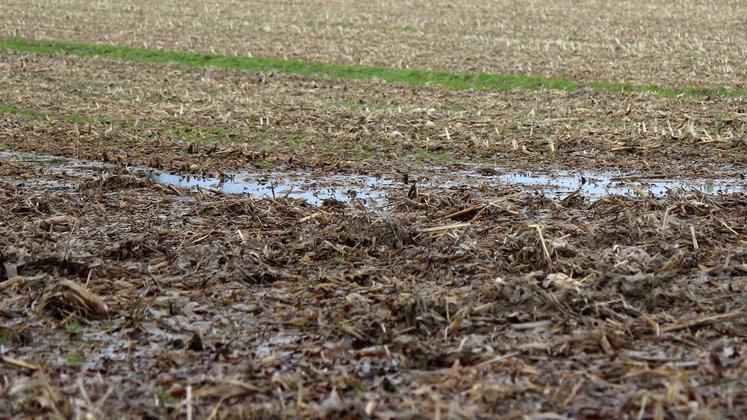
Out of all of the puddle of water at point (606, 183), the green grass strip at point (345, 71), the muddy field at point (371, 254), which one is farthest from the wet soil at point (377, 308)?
the green grass strip at point (345, 71)

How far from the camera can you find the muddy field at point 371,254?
5.25 metres

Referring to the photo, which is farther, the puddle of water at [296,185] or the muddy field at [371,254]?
the puddle of water at [296,185]

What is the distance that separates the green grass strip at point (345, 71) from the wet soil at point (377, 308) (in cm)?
1005

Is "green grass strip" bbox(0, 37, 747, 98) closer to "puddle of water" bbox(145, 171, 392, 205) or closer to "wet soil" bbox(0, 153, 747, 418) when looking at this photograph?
"puddle of water" bbox(145, 171, 392, 205)

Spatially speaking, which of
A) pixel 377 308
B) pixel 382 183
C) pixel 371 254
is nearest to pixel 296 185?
pixel 382 183

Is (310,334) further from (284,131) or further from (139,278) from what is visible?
(284,131)

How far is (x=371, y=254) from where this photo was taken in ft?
26.4

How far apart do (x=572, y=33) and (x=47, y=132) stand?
1953 cm

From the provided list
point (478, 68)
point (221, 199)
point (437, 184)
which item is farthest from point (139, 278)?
point (478, 68)

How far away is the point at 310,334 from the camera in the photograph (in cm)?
623

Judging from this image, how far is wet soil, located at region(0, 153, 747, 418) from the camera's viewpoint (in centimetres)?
512

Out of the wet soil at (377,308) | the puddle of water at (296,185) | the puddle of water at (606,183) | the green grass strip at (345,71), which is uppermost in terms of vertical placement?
the wet soil at (377,308)

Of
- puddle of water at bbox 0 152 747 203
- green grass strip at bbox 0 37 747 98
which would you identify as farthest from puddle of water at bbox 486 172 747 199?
green grass strip at bbox 0 37 747 98

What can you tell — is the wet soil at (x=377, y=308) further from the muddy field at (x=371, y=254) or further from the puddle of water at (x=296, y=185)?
the puddle of water at (x=296, y=185)
